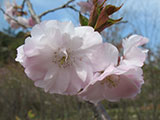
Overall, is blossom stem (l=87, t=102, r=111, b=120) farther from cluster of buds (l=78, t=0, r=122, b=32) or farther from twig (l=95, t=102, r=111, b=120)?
cluster of buds (l=78, t=0, r=122, b=32)

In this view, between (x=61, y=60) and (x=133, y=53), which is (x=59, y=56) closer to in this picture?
(x=61, y=60)

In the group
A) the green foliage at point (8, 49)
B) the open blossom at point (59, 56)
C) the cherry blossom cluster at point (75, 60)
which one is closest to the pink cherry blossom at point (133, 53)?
the cherry blossom cluster at point (75, 60)

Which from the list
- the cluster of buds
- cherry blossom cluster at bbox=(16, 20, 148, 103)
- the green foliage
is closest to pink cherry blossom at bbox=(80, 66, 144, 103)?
cherry blossom cluster at bbox=(16, 20, 148, 103)

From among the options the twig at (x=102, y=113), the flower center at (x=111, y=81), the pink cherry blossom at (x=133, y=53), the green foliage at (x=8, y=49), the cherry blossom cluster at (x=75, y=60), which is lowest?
the green foliage at (x=8, y=49)

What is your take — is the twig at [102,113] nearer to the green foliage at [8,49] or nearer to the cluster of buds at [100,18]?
the cluster of buds at [100,18]

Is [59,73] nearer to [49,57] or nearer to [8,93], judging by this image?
[49,57]

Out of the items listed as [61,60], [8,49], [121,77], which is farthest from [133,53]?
[8,49]
